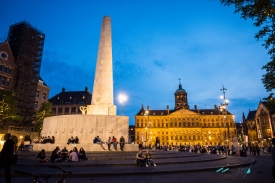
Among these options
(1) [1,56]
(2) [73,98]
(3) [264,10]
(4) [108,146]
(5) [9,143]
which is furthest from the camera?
(2) [73,98]

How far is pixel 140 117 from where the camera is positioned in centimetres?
8569

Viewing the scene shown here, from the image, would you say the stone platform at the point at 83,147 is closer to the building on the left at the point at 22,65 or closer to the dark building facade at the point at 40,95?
the building on the left at the point at 22,65

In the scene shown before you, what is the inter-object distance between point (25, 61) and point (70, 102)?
76.9 feet

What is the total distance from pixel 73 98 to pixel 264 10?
60.7 metres

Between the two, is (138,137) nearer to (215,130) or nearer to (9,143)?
(215,130)

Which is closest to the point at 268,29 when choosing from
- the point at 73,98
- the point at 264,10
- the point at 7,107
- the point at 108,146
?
the point at 264,10

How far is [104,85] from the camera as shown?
1933cm

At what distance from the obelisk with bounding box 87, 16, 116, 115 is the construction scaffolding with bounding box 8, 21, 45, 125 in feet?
83.2

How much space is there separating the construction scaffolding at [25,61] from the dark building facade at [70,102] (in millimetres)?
17723

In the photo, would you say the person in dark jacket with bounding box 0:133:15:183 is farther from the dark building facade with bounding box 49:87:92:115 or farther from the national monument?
the dark building facade with bounding box 49:87:92:115

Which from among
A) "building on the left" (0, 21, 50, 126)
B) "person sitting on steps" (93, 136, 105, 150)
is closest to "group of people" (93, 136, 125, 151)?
"person sitting on steps" (93, 136, 105, 150)

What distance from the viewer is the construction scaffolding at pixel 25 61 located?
3809cm

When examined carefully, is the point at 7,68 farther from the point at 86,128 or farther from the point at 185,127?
the point at 185,127

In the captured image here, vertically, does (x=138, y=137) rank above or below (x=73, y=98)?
below
